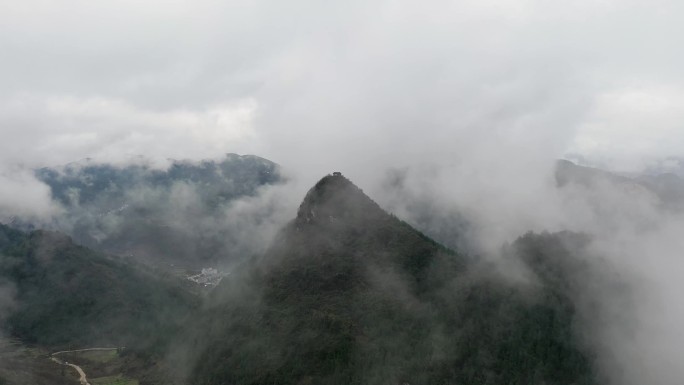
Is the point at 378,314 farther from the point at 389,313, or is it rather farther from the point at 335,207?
the point at 335,207

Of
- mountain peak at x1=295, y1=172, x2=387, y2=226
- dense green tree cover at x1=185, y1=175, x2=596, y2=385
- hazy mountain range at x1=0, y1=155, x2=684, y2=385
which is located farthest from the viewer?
mountain peak at x1=295, y1=172, x2=387, y2=226

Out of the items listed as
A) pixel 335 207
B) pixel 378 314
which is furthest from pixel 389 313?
pixel 335 207

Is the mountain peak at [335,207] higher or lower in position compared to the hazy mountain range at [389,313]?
higher

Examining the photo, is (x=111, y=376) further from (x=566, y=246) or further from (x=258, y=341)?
(x=566, y=246)

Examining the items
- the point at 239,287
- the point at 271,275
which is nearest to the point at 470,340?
the point at 271,275

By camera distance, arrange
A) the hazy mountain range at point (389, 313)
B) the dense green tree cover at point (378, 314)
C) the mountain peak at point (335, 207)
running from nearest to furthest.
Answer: the dense green tree cover at point (378, 314)
the hazy mountain range at point (389, 313)
the mountain peak at point (335, 207)

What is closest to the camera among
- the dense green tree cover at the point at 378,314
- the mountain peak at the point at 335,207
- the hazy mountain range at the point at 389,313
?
the dense green tree cover at the point at 378,314

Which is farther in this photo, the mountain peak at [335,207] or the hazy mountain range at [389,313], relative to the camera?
the mountain peak at [335,207]

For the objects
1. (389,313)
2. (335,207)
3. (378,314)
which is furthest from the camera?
(335,207)
